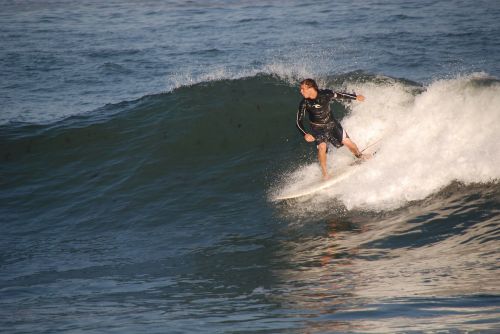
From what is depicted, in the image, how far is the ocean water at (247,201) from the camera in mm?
6945

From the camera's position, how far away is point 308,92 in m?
10.5

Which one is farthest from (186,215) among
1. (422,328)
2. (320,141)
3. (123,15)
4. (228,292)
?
(123,15)

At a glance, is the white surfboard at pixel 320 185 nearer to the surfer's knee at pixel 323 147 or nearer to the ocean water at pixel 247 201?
the ocean water at pixel 247 201

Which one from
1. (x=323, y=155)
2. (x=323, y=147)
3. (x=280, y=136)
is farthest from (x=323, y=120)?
(x=280, y=136)

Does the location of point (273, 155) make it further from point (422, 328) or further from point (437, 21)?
point (437, 21)

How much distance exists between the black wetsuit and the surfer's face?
0.36 ft

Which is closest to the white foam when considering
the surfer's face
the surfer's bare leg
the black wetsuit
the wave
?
the wave

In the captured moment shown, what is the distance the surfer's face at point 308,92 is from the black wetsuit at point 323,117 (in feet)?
0.36

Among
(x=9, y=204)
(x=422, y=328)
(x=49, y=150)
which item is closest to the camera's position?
(x=422, y=328)

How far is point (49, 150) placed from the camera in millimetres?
14836

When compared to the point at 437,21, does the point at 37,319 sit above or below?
below

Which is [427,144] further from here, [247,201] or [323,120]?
[247,201]

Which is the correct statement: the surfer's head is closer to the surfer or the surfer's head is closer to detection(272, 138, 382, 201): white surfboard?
the surfer

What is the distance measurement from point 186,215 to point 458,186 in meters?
4.45
